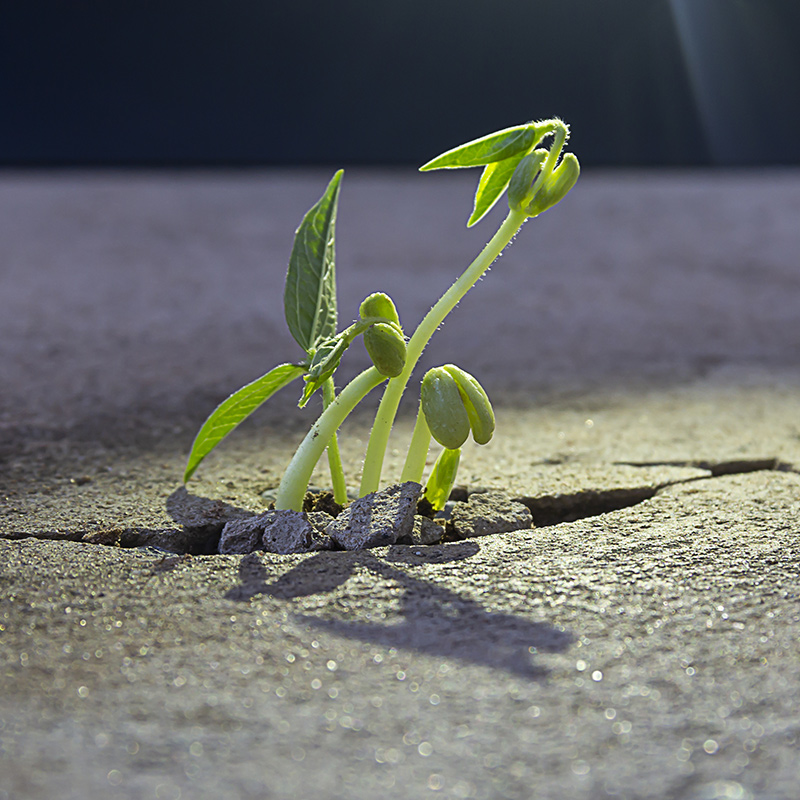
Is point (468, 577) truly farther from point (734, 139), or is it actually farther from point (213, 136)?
point (734, 139)

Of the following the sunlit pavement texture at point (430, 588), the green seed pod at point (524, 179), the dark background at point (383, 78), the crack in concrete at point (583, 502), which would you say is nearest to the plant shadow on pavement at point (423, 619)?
the sunlit pavement texture at point (430, 588)

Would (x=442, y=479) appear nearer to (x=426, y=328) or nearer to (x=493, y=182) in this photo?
(x=426, y=328)

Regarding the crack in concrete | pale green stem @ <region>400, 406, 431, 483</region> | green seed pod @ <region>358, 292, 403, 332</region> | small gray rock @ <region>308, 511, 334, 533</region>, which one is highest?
green seed pod @ <region>358, 292, 403, 332</region>

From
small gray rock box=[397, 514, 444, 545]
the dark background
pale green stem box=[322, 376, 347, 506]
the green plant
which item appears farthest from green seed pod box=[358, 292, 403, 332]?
the dark background

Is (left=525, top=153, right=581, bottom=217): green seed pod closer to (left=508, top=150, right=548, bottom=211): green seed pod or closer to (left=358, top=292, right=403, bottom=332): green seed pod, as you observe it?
(left=508, top=150, right=548, bottom=211): green seed pod

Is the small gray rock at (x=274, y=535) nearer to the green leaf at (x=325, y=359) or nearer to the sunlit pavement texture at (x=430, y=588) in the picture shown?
the sunlit pavement texture at (x=430, y=588)

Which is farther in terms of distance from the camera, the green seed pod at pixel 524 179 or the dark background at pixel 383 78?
the dark background at pixel 383 78
